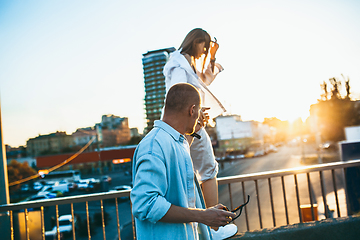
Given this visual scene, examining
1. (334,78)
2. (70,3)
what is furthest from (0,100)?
(334,78)

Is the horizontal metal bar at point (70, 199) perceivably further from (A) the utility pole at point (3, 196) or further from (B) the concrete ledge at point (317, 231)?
(B) the concrete ledge at point (317, 231)

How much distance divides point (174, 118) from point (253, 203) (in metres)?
20.0

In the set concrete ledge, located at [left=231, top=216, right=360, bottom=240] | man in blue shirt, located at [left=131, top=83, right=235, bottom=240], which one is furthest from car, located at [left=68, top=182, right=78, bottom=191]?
man in blue shirt, located at [left=131, top=83, right=235, bottom=240]

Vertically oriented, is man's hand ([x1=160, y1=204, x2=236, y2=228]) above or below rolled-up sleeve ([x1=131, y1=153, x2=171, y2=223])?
below

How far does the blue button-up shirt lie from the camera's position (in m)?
0.67

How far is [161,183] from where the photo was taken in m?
0.70

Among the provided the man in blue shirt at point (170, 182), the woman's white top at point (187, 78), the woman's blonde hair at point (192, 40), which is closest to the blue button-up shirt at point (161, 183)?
the man in blue shirt at point (170, 182)

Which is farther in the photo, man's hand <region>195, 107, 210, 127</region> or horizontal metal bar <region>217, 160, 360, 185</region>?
horizontal metal bar <region>217, 160, 360, 185</region>

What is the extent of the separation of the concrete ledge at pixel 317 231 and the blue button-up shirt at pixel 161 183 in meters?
1.18

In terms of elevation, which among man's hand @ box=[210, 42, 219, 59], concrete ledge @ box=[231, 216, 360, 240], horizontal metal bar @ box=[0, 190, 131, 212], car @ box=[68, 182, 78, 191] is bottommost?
car @ box=[68, 182, 78, 191]

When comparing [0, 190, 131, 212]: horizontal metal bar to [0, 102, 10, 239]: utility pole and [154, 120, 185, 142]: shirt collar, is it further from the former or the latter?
[154, 120, 185, 142]: shirt collar

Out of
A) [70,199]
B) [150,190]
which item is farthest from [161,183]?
[70,199]

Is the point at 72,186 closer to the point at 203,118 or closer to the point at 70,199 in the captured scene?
the point at 70,199

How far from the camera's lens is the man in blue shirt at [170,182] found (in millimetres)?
674
